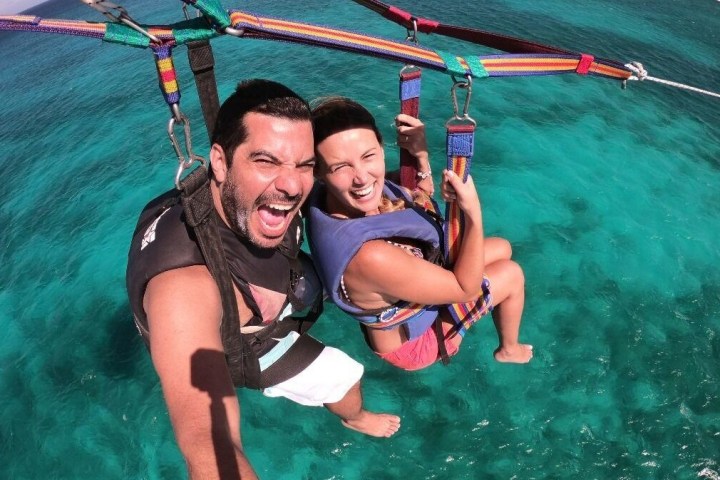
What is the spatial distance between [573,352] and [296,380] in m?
2.93

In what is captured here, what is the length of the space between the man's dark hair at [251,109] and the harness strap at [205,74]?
3.3 inches

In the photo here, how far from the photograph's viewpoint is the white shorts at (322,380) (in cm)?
340

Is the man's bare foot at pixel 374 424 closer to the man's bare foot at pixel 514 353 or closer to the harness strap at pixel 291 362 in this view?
the harness strap at pixel 291 362

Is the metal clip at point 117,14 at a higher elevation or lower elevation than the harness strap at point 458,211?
higher

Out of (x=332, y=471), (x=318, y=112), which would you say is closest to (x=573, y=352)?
(x=332, y=471)

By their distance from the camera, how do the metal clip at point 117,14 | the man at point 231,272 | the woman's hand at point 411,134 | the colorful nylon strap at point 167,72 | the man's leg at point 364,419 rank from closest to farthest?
the metal clip at point 117,14 < the colorful nylon strap at point 167,72 < the man at point 231,272 < the woman's hand at point 411,134 < the man's leg at point 364,419

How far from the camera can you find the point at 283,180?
2.37 meters

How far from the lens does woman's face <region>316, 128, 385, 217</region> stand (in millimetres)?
2510

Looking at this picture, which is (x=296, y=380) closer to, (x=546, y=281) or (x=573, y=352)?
(x=573, y=352)

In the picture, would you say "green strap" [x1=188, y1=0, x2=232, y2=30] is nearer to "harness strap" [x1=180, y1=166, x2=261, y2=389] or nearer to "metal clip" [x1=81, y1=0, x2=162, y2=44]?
"metal clip" [x1=81, y1=0, x2=162, y2=44]

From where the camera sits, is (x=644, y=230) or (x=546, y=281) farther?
(x=644, y=230)

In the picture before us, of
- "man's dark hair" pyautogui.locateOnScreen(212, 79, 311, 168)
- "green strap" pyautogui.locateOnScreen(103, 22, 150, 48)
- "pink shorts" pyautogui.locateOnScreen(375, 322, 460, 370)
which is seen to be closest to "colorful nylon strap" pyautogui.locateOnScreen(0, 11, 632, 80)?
"green strap" pyautogui.locateOnScreen(103, 22, 150, 48)

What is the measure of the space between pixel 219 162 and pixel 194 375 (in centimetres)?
114

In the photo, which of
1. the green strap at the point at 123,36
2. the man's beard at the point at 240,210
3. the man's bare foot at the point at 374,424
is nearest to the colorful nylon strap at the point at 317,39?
the green strap at the point at 123,36
